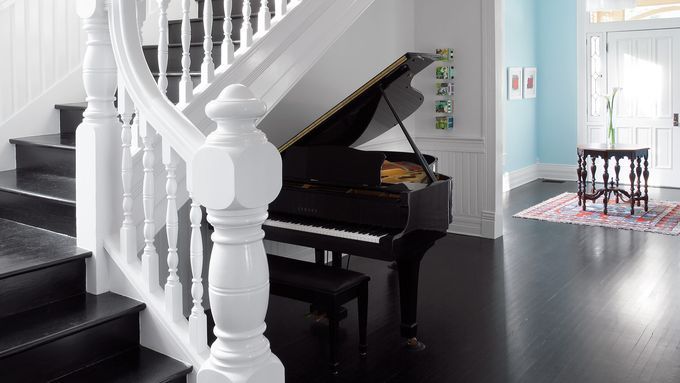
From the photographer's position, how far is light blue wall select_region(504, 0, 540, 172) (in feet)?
32.2

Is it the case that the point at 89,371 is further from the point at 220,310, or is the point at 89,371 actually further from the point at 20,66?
the point at 20,66

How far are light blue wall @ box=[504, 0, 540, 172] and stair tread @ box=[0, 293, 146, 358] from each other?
8142mm

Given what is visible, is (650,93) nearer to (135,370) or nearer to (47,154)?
(47,154)

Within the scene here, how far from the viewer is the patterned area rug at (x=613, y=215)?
7.17 meters

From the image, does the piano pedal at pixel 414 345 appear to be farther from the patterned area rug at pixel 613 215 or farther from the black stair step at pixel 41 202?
the patterned area rug at pixel 613 215

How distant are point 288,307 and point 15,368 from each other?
8.69ft

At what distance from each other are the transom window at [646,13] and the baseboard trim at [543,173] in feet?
7.77

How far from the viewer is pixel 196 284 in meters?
2.20

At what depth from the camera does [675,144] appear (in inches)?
391

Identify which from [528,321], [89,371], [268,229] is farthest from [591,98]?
[89,371]

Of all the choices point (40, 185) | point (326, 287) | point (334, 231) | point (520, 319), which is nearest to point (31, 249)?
point (40, 185)

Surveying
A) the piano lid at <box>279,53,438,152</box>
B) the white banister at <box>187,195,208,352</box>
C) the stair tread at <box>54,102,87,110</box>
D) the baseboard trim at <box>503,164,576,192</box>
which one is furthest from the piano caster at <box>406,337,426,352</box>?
the baseboard trim at <box>503,164,576,192</box>

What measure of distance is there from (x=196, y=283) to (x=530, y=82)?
926 cm

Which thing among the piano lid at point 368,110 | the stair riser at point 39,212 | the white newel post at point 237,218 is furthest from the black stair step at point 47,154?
the white newel post at point 237,218
